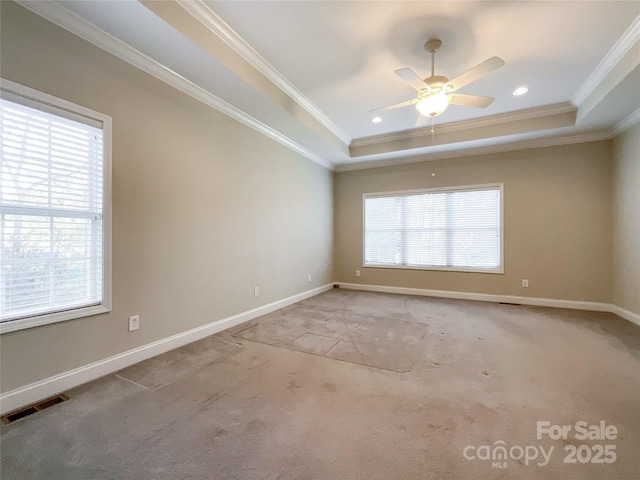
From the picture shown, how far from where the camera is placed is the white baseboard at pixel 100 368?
1.80m

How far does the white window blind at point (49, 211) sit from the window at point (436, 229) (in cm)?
475

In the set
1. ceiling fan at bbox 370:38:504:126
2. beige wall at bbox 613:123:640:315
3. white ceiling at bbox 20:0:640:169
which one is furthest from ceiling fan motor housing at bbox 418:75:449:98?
beige wall at bbox 613:123:640:315

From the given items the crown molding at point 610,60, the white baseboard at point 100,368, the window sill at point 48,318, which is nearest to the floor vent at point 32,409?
the white baseboard at point 100,368

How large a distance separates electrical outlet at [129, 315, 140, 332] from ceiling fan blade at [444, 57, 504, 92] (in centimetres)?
353

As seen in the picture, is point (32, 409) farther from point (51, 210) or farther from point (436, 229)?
point (436, 229)

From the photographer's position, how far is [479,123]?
440 centimetres

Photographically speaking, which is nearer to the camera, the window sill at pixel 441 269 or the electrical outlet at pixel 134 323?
the electrical outlet at pixel 134 323

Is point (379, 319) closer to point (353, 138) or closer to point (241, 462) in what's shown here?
point (241, 462)

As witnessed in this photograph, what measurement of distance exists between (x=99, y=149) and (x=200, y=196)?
3.30ft

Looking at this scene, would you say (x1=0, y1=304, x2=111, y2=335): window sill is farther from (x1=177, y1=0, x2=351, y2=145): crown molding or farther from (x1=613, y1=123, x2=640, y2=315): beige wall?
(x1=613, y1=123, x2=640, y2=315): beige wall

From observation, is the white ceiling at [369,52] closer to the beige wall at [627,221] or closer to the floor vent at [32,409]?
the beige wall at [627,221]

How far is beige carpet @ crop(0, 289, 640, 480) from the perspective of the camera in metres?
1.34

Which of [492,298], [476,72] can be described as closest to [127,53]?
[476,72]

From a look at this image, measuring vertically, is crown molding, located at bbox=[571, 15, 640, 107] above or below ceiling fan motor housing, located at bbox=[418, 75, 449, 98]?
above
